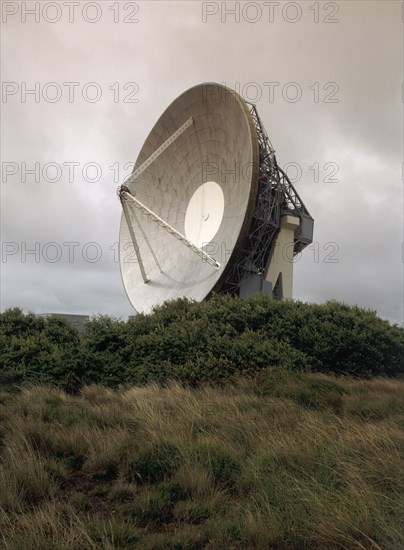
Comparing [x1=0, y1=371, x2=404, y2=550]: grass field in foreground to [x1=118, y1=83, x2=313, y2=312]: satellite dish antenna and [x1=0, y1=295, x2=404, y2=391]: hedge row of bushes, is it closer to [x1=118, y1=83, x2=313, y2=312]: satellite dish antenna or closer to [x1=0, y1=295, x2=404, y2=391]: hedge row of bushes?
[x1=0, y1=295, x2=404, y2=391]: hedge row of bushes

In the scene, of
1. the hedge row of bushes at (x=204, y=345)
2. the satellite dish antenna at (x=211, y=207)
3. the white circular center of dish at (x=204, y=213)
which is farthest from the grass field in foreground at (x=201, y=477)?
the white circular center of dish at (x=204, y=213)

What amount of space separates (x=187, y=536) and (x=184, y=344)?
436 inches

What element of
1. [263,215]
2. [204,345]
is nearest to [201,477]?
[204,345]

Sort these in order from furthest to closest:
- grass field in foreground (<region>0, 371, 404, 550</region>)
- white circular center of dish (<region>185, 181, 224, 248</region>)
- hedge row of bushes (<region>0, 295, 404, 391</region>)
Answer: white circular center of dish (<region>185, 181, 224, 248</region>) < hedge row of bushes (<region>0, 295, 404, 391</region>) < grass field in foreground (<region>0, 371, 404, 550</region>)

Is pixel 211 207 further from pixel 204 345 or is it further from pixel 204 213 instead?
pixel 204 345

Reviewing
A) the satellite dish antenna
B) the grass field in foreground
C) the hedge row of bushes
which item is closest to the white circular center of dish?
the satellite dish antenna

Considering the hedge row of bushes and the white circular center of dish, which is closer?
the hedge row of bushes

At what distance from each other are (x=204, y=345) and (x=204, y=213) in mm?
19447

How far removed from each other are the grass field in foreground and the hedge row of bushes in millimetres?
4906

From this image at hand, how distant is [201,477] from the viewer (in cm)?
559

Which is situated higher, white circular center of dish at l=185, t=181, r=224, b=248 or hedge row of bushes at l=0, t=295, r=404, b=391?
white circular center of dish at l=185, t=181, r=224, b=248

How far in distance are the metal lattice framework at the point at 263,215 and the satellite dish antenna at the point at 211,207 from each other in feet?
0.22

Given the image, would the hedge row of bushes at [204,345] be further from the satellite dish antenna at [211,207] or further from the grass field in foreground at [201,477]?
the satellite dish antenna at [211,207]

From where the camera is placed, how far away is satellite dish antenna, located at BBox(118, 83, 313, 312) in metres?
28.7
